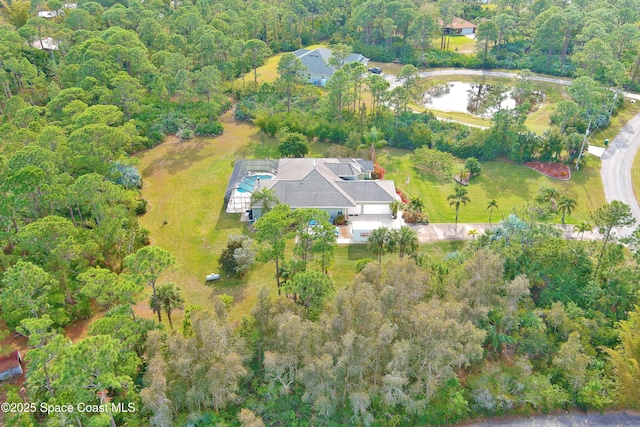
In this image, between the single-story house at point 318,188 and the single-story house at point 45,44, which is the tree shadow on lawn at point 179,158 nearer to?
the single-story house at point 318,188

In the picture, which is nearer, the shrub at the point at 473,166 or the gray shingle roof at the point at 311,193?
the gray shingle roof at the point at 311,193

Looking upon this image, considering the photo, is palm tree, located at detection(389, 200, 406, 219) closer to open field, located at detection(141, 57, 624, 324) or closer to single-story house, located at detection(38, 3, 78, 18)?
open field, located at detection(141, 57, 624, 324)

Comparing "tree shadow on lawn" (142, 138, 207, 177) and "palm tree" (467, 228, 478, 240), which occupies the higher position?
"tree shadow on lawn" (142, 138, 207, 177)

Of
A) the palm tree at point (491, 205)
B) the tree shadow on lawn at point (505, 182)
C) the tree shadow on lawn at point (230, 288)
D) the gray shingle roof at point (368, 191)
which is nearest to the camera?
the tree shadow on lawn at point (230, 288)

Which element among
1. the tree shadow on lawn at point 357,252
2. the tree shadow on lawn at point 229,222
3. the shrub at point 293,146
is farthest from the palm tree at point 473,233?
the shrub at point 293,146

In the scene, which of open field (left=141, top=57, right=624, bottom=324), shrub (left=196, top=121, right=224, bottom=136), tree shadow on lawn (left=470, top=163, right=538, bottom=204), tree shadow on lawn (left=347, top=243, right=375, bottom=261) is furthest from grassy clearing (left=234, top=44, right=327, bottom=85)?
tree shadow on lawn (left=347, top=243, right=375, bottom=261)

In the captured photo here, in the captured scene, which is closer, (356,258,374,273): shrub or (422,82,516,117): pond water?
(356,258,374,273): shrub
